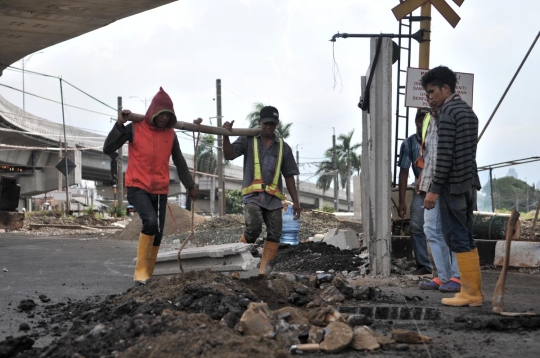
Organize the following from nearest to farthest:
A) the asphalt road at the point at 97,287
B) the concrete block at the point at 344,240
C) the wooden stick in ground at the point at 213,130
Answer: the asphalt road at the point at 97,287 → the wooden stick in ground at the point at 213,130 → the concrete block at the point at 344,240

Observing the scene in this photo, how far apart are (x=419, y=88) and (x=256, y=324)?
6.66 meters

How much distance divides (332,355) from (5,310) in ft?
12.1

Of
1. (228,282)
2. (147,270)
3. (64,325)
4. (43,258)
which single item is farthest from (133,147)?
(43,258)

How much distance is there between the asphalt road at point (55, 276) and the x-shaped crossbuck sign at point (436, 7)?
5.77 metres

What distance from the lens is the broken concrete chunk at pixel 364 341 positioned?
493cm

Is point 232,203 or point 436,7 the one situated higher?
point 436,7

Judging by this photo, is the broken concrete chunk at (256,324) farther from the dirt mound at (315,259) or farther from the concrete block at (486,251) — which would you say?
the concrete block at (486,251)

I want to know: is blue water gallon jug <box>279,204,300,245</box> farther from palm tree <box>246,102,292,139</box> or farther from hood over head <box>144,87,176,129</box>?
palm tree <box>246,102,292,139</box>

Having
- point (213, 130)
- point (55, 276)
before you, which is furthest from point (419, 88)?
point (55, 276)

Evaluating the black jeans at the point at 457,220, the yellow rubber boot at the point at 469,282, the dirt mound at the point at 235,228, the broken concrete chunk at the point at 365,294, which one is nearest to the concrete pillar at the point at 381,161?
the broken concrete chunk at the point at 365,294

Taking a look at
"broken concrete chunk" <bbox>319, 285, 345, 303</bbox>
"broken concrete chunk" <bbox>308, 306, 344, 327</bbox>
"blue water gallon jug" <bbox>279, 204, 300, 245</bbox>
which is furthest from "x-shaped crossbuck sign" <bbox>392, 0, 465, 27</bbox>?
"blue water gallon jug" <bbox>279, 204, 300, 245</bbox>

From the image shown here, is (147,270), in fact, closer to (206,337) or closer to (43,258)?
(206,337)

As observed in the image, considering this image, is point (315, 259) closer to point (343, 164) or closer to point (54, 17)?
point (54, 17)

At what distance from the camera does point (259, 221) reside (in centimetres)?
870
